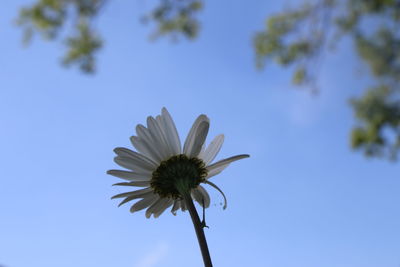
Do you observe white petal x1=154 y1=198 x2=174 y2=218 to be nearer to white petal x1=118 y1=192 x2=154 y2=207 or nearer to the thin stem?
white petal x1=118 y1=192 x2=154 y2=207

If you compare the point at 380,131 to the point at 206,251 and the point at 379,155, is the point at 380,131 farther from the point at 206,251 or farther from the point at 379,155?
the point at 206,251

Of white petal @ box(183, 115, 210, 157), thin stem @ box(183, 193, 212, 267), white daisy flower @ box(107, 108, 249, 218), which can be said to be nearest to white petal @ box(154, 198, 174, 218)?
white daisy flower @ box(107, 108, 249, 218)

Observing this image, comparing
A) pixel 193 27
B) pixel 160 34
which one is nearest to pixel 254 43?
pixel 193 27

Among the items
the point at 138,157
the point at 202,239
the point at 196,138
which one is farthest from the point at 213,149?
the point at 202,239

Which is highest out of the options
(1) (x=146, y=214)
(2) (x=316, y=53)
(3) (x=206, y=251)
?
(2) (x=316, y=53)

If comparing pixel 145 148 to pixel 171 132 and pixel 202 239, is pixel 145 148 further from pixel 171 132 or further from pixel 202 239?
pixel 202 239

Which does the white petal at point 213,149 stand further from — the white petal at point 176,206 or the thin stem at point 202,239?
the thin stem at point 202,239

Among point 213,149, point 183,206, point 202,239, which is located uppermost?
point 213,149
